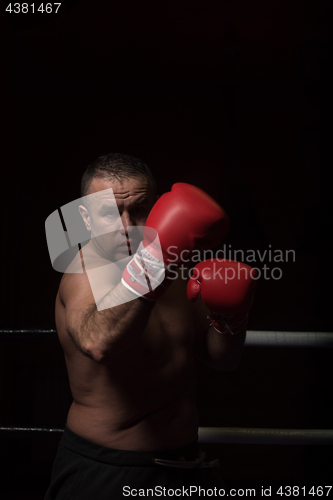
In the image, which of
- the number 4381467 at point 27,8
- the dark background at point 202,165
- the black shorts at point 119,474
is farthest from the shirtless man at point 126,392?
the dark background at point 202,165

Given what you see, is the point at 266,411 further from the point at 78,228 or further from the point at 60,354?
the point at 78,228

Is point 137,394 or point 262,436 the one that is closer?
point 137,394

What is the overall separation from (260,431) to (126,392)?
0.52 m

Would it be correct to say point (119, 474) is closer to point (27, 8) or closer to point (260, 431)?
point (260, 431)

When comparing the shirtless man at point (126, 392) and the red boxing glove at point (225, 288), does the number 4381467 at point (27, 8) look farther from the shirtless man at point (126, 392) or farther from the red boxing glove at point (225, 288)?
the red boxing glove at point (225, 288)

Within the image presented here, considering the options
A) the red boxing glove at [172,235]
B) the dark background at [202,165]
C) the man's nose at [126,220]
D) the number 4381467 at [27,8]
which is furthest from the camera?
the dark background at [202,165]

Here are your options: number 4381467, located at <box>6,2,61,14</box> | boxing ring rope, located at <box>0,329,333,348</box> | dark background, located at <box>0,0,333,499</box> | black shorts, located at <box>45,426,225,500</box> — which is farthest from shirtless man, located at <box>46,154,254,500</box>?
dark background, located at <box>0,0,333,499</box>

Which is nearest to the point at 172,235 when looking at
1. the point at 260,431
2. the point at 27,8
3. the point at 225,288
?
the point at 225,288

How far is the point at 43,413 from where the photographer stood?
7.18ft

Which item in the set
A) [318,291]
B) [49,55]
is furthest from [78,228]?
[318,291]

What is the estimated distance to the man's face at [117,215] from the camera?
1.02m

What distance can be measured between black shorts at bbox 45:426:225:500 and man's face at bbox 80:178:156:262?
52 centimetres

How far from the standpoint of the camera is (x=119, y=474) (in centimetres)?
90

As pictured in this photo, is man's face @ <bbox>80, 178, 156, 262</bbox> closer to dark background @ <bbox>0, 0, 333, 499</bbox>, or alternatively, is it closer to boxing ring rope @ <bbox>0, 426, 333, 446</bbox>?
boxing ring rope @ <bbox>0, 426, 333, 446</bbox>
